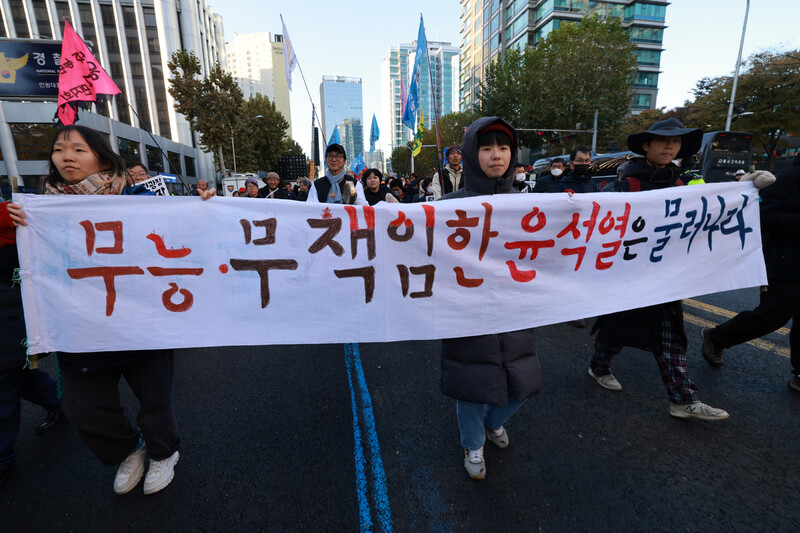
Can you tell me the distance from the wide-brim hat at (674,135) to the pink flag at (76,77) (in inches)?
186

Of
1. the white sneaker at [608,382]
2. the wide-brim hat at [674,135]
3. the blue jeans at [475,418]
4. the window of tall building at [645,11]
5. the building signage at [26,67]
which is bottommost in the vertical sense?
the white sneaker at [608,382]

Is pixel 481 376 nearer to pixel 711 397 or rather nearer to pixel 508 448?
pixel 508 448

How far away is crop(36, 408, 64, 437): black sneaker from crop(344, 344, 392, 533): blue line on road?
2.02 m

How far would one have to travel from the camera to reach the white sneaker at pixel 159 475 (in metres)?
2.02

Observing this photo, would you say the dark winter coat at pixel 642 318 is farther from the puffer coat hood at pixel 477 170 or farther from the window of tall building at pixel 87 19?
the window of tall building at pixel 87 19

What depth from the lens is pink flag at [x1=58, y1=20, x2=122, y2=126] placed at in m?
3.82

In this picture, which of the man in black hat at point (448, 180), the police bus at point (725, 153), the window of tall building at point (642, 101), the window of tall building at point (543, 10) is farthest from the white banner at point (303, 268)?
the window of tall building at point (642, 101)

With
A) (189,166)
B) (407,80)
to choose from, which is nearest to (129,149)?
(189,166)

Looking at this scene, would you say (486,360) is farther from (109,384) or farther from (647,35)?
(647,35)

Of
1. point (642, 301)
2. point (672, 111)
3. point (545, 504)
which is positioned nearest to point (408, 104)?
point (642, 301)

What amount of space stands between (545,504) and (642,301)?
1.36 meters

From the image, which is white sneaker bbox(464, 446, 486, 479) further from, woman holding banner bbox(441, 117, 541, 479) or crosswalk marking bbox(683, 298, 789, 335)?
crosswalk marking bbox(683, 298, 789, 335)

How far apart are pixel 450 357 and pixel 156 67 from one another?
46038 mm

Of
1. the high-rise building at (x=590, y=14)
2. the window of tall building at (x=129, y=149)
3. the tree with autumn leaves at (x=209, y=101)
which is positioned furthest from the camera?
the high-rise building at (x=590, y=14)
